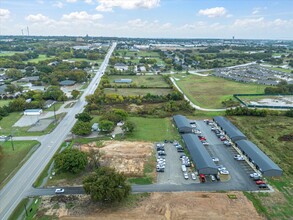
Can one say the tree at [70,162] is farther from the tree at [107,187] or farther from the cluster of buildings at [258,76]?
the cluster of buildings at [258,76]

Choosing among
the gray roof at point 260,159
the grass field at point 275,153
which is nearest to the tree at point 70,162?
the grass field at point 275,153

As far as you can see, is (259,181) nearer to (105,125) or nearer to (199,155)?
(199,155)

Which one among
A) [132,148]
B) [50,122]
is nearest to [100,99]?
[50,122]

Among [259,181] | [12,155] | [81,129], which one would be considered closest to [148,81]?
[81,129]

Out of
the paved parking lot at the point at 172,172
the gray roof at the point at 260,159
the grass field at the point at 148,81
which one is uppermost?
the grass field at the point at 148,81

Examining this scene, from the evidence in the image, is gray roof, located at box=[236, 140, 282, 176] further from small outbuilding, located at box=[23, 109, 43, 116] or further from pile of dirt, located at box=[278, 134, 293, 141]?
small outbuilding, located at box=[23, 109, 43, 116]

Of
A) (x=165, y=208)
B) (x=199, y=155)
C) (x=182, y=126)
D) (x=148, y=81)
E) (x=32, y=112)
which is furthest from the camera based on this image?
(x=148, y=81)

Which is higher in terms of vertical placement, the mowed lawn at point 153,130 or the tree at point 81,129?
the tree at point 81,129
